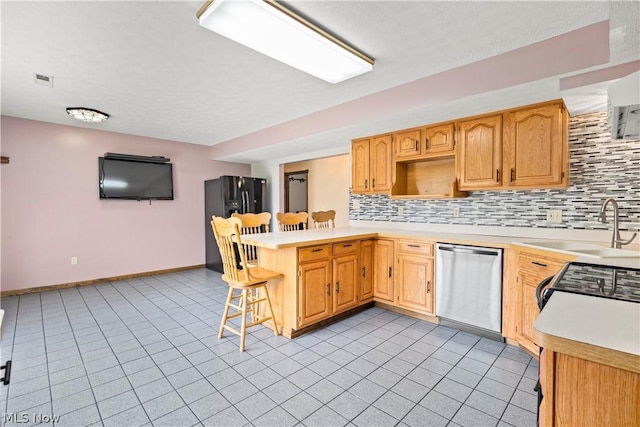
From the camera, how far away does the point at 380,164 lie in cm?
363

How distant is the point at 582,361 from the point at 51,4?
9.23 feet

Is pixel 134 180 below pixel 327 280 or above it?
above

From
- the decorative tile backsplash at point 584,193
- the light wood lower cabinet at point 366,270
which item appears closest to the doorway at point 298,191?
the light wood lower cabinet at point 366,270

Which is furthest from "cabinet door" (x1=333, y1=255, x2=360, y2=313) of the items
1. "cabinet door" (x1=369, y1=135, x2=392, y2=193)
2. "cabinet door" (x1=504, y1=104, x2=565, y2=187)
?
"cabinet door" (x1=504, y1=104, x2=565, y2=187)

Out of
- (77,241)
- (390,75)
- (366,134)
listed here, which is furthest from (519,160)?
(77,241)

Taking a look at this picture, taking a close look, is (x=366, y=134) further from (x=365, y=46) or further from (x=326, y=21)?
(x=326, y=21)

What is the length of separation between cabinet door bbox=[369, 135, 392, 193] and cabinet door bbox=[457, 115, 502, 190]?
2.63 feet

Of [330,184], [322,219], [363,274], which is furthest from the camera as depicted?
[330,184]

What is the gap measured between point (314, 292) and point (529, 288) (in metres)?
1.72

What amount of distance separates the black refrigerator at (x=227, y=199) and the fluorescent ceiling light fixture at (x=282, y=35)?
3255mm

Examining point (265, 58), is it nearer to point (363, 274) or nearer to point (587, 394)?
point (363, 274)

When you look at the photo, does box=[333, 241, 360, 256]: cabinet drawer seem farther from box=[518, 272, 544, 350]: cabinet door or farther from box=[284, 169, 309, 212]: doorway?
box=[284, 169, 309, 212]: doorway

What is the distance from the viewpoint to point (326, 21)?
189 cm

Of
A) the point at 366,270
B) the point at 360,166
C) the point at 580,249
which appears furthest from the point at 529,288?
the point at 360,166
